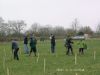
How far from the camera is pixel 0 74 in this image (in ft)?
58.6

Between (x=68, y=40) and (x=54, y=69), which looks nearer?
(x=54, y=69)

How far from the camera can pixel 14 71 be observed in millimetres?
19062

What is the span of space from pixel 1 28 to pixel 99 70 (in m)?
108

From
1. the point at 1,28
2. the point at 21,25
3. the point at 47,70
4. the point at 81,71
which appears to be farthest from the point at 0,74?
the point at 21,25

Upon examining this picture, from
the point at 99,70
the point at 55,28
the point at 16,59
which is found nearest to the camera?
the point at 99,70

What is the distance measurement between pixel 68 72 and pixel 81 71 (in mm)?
722

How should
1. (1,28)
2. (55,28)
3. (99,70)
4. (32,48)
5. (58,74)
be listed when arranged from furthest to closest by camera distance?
1. (55,28)
2. (1,28)
3. (32,48)
4. (99,70)
5. (58,74)

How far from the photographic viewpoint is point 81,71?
59.6 feet

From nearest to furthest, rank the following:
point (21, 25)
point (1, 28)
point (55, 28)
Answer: point (1, 28), point (21, 25), point (55, 28)

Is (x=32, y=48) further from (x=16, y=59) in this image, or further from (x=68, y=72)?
(x=68, y=72)

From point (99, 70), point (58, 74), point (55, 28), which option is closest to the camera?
point (58, 74)

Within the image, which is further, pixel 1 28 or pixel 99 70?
pixel 1 28

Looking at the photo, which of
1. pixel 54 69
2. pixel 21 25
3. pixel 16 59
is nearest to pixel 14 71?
pixel 54 69

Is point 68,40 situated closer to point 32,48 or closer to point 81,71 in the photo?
point 32,48
